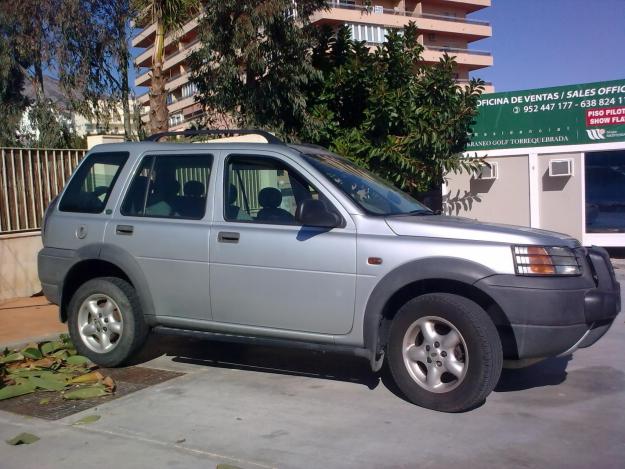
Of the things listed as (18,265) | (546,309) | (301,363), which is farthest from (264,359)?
(18,265)

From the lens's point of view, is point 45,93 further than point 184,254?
Yes

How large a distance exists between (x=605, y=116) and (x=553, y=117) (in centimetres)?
97

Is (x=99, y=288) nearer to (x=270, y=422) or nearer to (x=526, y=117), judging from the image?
(x=270, y=422)

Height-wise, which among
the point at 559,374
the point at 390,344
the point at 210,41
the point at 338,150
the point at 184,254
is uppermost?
the point at 210,41

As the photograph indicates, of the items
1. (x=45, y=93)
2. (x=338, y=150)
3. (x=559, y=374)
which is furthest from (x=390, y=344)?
(x=45, y=93)

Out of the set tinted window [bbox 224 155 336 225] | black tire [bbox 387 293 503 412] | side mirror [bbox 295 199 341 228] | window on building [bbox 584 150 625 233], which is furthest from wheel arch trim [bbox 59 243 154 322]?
window on building [bbox 584 150 625 233]

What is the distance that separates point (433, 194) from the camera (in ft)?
49.4

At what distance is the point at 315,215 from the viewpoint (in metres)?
5.08

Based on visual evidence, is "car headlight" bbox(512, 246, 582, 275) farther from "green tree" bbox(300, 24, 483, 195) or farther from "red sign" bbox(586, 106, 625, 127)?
"red sign" bbox(586, 106, 625, 127)

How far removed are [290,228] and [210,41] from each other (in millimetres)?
6699

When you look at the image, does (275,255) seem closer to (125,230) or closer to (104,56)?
(125,230)

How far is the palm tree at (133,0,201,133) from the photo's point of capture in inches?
430

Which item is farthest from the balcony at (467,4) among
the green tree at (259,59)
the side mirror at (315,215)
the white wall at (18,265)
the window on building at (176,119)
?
the side mirror at (315,215)

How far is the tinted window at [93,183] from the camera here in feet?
20.7
